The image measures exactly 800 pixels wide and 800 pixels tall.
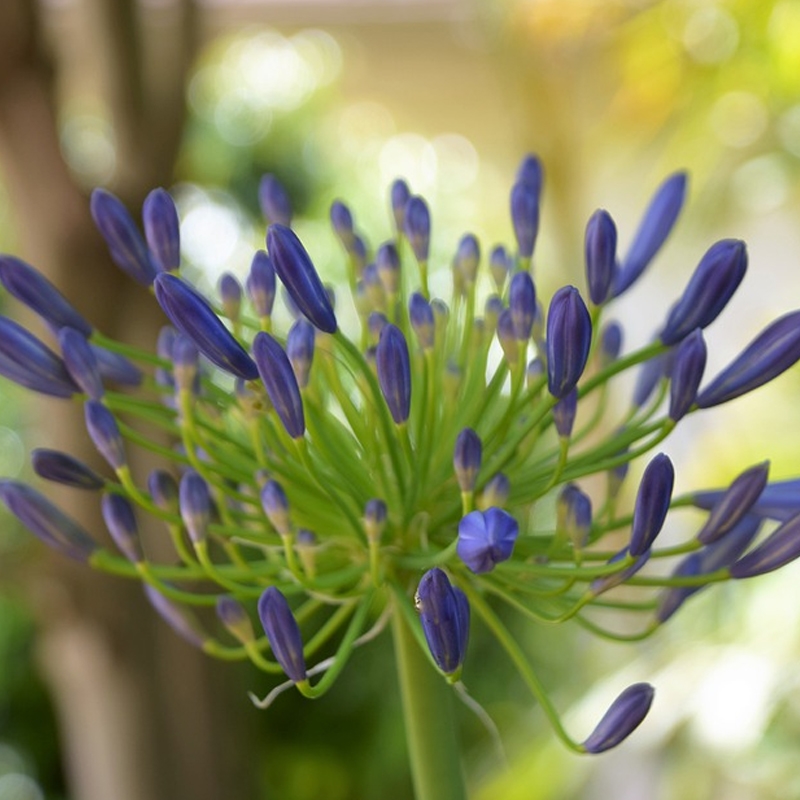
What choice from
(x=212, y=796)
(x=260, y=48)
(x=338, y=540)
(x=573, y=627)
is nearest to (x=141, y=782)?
(x=212, y=796)

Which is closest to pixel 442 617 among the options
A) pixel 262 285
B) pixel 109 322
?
pixel 262 285

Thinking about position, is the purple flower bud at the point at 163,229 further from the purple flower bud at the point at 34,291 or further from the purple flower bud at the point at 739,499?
the purple flower bud at the point at 739,499

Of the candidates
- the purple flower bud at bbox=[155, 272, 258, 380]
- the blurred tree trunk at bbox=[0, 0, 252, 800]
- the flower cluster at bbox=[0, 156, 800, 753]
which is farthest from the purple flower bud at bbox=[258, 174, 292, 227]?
the blurred tree trunk at bbox=[0, 0, 252, 800]

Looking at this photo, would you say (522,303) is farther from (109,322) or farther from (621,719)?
(109,322)

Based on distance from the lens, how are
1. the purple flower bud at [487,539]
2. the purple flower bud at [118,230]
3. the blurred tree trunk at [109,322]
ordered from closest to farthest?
the purple flower bud at [487,539]
the purple flower bud at [118,230]
the blurred tree trunk at [109,322]

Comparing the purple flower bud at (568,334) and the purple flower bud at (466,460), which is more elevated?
the purple flower bud at (568,334)

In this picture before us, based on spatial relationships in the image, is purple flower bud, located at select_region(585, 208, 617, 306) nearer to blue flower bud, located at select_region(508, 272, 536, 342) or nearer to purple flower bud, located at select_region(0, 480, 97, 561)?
blue flower bud, located at select_region(508, 272, 536, 342)

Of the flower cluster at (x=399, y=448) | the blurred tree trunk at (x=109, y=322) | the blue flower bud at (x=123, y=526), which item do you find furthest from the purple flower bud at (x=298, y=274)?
the blurred tree trunk at (x=109, y=322)
